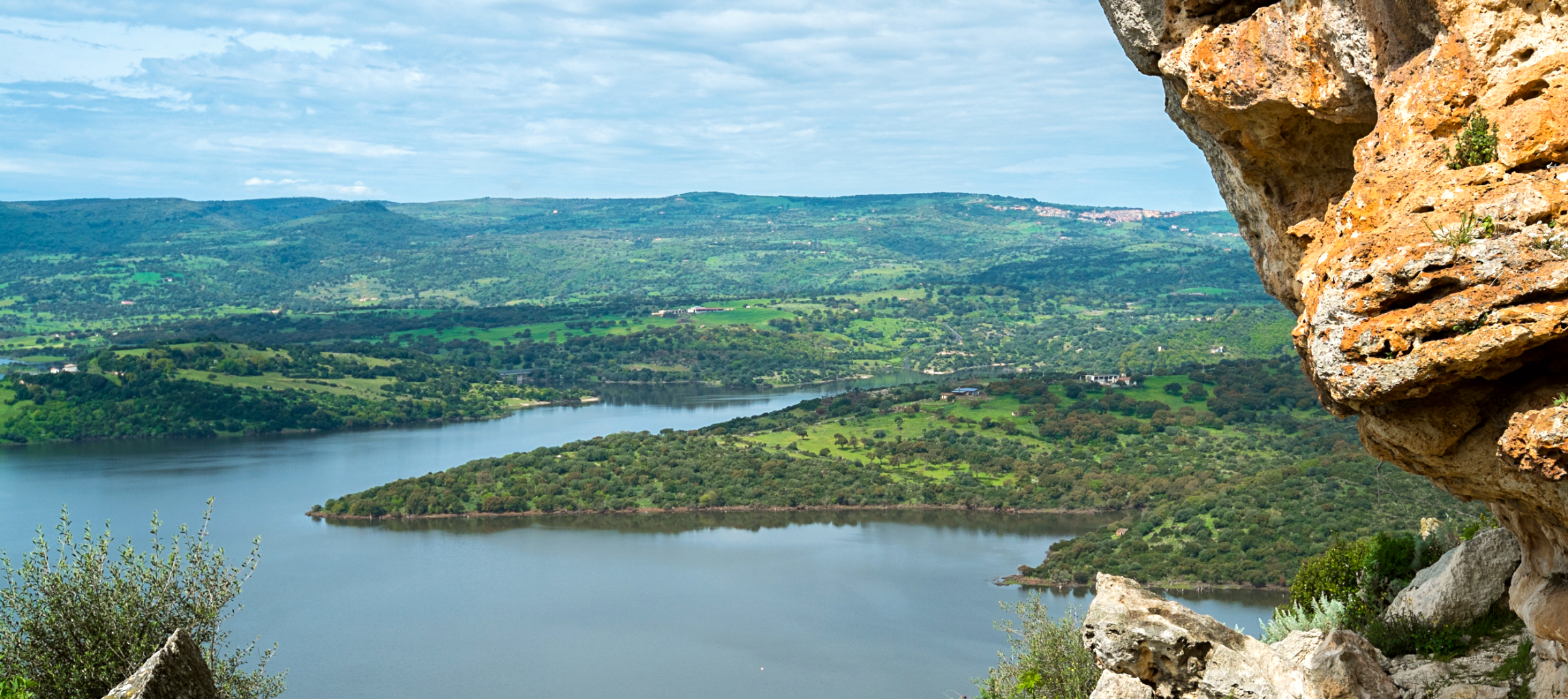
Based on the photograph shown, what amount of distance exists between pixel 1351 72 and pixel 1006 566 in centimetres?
5240

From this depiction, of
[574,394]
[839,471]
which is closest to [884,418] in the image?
[839,471]

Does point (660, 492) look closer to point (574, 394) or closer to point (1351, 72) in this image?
point (574, 394)

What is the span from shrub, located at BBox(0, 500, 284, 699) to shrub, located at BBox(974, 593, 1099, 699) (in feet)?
34.5

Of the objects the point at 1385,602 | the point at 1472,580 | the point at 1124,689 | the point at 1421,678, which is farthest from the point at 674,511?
the point at 1421,678

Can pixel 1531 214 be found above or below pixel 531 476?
above

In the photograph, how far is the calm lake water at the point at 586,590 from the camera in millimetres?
44406

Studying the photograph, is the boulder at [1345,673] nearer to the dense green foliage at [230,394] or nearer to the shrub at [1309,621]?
the shrub at [1309,621]

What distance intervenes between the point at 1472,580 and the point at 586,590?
4940cm

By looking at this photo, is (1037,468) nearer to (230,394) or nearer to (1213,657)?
(1213,657)

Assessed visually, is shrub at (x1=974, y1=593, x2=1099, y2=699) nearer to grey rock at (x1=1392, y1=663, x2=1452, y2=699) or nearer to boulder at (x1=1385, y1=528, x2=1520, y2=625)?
boulder at (x1=1385, y1=528, x2=1520, y2=625)

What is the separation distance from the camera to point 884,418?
93250mm

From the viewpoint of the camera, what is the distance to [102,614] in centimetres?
1074

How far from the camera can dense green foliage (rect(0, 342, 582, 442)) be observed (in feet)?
356

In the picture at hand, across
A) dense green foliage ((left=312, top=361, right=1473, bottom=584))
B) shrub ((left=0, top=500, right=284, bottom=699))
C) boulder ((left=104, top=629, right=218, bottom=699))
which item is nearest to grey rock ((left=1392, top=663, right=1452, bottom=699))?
boulder ((left=104, top=629, right=218, bottom=699))
